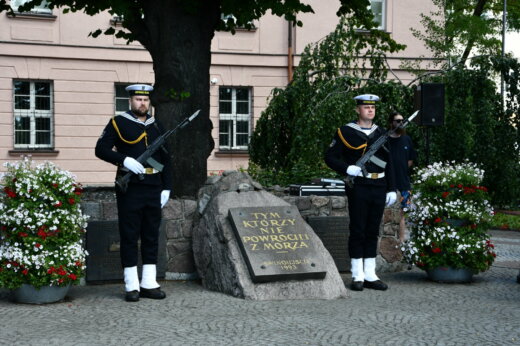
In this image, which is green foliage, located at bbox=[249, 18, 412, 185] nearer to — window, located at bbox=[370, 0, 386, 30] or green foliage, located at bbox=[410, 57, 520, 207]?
green foliage, located at bbox=[410, 57, 520, 207]

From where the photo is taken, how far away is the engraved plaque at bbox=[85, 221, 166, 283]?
29.7 ft

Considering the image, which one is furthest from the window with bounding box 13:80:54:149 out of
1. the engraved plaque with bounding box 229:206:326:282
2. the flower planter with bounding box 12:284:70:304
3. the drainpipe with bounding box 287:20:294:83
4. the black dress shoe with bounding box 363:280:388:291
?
the black dress shoe with bounding box 363:280:388:291

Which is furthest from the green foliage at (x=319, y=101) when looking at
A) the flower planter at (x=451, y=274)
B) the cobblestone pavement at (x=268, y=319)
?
the cobblestone pavement at (x=268, y=319)

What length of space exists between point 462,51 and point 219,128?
7.07 meters

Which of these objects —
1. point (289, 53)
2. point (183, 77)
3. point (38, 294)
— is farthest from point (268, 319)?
point (289, 53)

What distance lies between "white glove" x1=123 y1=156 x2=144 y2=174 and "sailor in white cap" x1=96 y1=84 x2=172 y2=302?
1 centimetres

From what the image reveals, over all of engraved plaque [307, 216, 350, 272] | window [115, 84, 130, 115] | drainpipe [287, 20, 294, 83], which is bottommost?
engraved plaque [307, 216, 350, 272]

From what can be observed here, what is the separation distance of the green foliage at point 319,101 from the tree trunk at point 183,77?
18.3 feet

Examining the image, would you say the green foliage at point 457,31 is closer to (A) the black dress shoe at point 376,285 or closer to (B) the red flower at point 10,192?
(A) the black dress shoe at point 376,285

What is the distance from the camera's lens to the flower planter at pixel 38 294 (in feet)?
25.9

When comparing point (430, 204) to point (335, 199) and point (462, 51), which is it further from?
point (462, 51)

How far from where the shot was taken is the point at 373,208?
→ 8.98 metres

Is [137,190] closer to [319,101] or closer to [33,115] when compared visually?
[319,101]

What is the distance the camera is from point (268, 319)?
7.18 meters
